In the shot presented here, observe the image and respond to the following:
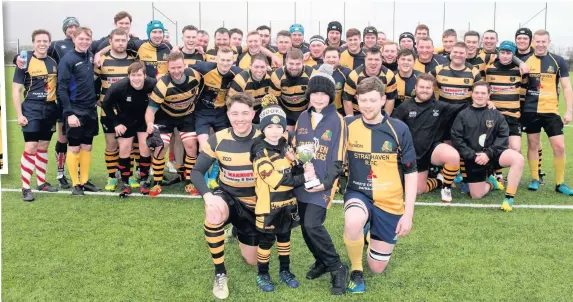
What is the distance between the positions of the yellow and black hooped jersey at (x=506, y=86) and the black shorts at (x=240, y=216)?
438 centimetres

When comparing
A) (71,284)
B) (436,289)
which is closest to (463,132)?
(436,289)

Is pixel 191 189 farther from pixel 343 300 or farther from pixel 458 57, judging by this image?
pixel 458 57

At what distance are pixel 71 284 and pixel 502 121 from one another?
5186 mm

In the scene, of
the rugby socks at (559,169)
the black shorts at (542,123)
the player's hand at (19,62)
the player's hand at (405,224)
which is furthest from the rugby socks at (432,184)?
the player's hand at (19,62)

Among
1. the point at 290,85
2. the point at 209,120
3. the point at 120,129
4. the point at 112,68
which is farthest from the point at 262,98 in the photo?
the point at 112,68

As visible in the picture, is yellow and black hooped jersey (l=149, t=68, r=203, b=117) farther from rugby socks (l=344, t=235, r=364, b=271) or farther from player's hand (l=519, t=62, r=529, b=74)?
player's hand (l=519, t=62, r=529, b=74)

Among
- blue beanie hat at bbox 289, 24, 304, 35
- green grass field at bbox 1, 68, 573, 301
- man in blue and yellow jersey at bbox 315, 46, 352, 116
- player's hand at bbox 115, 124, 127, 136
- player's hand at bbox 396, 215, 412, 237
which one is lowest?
green grass field at bbox 1, 68, 573, 301

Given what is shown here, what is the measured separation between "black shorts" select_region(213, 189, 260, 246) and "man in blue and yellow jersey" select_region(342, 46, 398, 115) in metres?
2.95

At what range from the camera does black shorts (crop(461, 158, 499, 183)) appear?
630 centimetres

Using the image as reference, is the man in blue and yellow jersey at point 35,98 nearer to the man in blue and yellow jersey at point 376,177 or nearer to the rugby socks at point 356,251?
the man in blue and yellow jersey at point 376,177

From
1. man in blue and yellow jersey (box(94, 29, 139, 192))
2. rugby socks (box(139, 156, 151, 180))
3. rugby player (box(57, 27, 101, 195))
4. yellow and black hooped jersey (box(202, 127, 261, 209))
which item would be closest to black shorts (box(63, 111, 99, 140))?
rugby player (box(57, 27, 101, 195))

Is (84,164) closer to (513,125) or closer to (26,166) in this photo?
(26,166)

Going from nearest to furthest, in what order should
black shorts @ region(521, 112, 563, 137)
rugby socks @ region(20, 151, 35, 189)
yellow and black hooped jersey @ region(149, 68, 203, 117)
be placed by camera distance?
yellow and black hooped jersey @ region(149, 68, 203, 117)
rugby socks @ region(20, 151, 35, 189)
black shorts @ region(521, 112, 563, 137)

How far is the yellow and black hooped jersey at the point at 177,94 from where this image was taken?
20.6 ft
